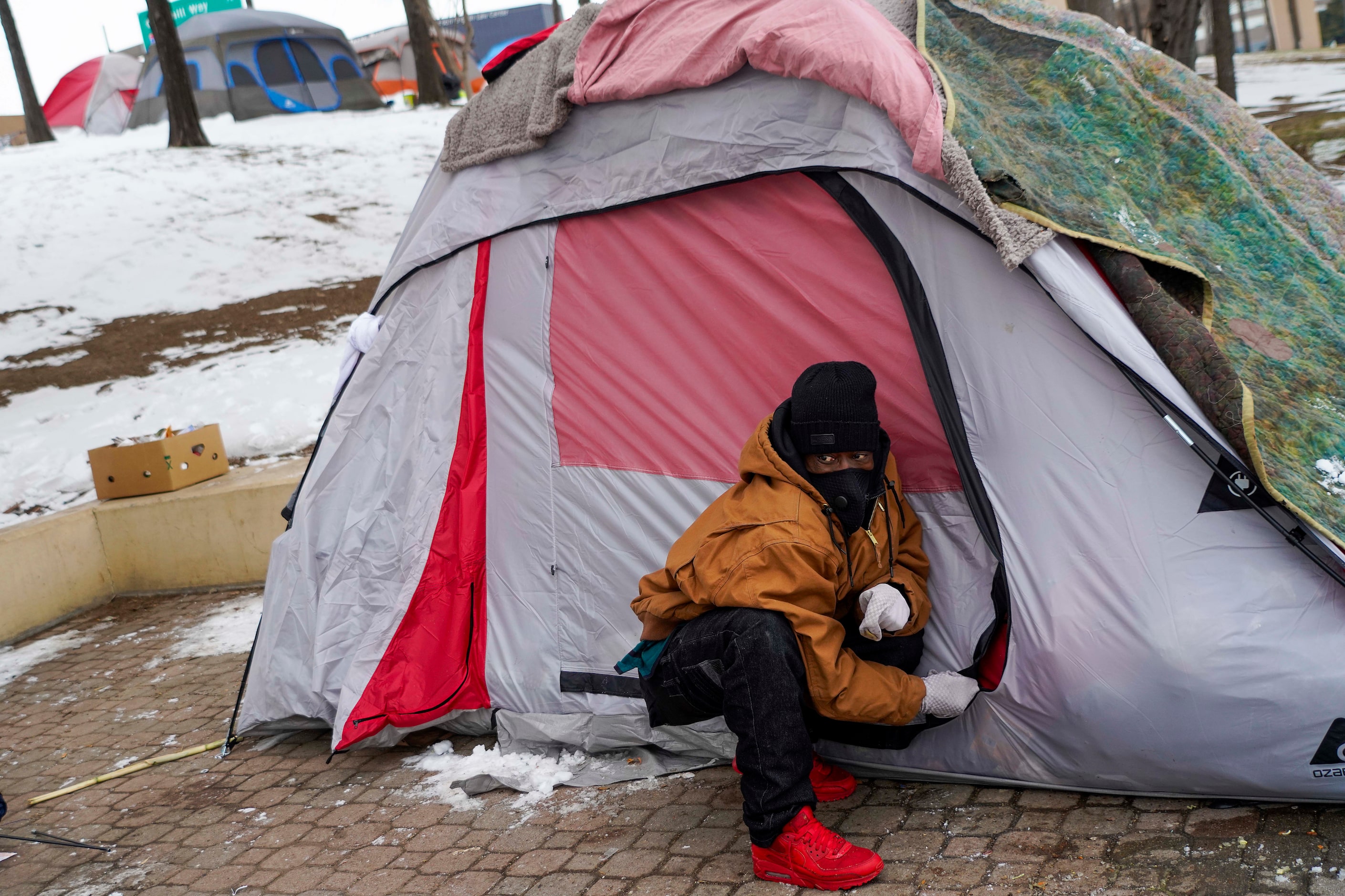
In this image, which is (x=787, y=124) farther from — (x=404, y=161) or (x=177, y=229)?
(x=404, y=161)

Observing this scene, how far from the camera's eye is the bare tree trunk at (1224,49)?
10625 mm

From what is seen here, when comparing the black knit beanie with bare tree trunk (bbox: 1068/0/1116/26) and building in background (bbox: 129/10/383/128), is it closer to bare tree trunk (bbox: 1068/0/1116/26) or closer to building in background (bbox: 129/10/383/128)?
bare tree trunk (bbox: 1068/0/1116/26)

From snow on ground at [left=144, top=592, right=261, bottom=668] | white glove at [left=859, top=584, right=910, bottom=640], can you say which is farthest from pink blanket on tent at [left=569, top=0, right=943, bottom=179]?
snow on ground at [left=144, top=592, right=261, bottom=668]

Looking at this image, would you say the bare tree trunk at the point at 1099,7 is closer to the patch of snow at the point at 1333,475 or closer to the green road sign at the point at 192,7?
the patch of snow at the point at 1333,475

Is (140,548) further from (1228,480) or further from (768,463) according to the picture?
(1228,480)

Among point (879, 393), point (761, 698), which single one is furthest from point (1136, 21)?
point (761, 698)

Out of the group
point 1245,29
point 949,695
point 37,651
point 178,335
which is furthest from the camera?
point 1245,29

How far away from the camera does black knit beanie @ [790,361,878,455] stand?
8.43ft

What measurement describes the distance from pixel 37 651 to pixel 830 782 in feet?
14.9

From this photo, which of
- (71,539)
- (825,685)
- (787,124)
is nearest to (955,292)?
(787,124)

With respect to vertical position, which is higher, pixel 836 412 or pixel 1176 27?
pixel 1176 27

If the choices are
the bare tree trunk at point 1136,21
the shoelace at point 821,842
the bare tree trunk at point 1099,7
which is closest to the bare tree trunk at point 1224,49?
the bare tree trunk at point 1136,21

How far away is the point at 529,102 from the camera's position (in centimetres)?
338

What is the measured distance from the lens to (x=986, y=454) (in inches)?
104
